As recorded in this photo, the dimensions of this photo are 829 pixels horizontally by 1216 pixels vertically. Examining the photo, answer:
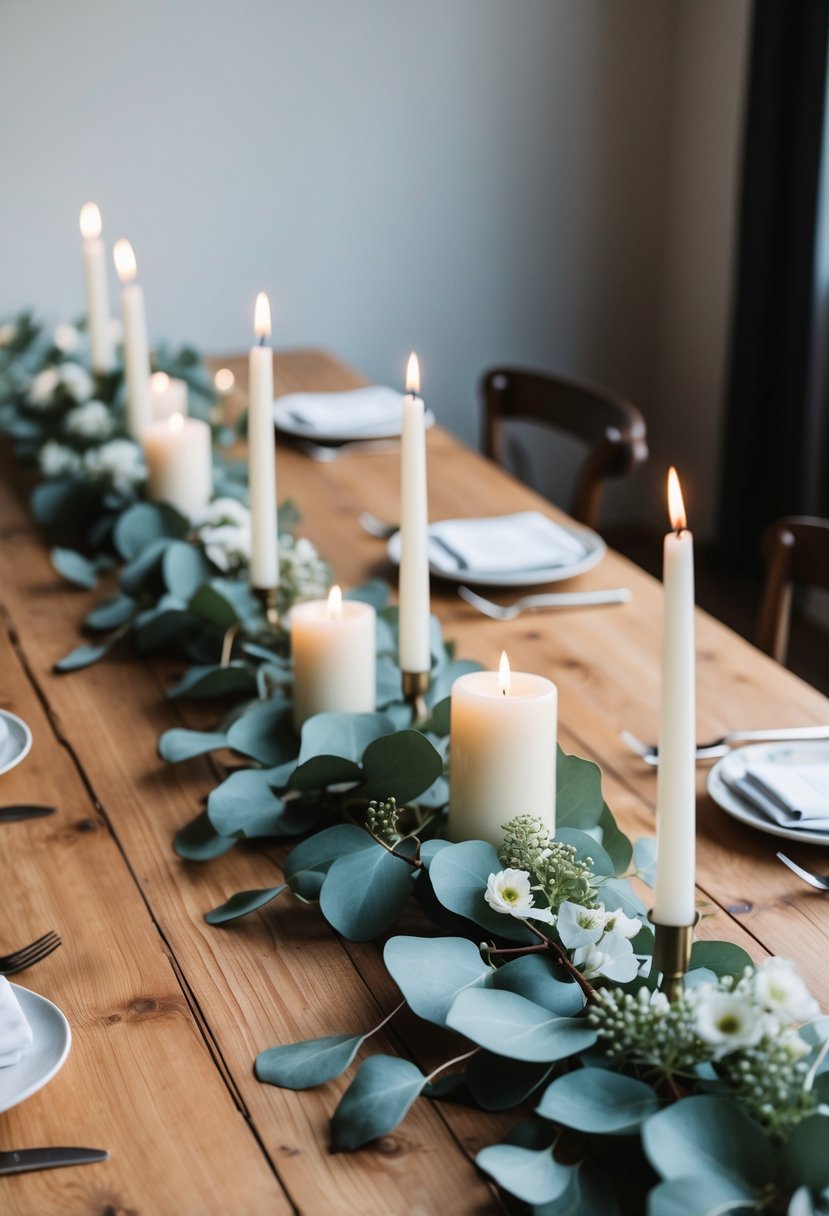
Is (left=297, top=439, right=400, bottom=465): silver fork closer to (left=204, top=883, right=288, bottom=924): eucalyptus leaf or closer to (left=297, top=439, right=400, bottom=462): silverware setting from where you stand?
(left=297, top=439, right=400, bottom=462): silverware setting

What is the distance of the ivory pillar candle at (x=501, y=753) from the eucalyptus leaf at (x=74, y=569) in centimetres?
83

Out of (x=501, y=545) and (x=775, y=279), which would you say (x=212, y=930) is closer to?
(x=501, y=545)

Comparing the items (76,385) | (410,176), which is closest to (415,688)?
(76,385)

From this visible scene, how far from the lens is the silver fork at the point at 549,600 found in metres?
1.62

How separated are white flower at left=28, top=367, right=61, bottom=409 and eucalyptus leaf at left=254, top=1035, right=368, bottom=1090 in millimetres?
1602

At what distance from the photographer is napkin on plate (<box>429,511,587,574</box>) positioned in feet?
5.52

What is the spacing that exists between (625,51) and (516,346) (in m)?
0.83

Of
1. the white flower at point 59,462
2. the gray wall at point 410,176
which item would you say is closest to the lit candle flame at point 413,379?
the white flower at point 59,462

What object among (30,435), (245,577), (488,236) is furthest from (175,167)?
Answer: (245,577)

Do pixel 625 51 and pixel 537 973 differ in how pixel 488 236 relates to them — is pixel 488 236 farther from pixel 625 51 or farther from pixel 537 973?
pixel 537 973

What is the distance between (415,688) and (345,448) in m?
1.16

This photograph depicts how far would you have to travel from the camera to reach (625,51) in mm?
3654

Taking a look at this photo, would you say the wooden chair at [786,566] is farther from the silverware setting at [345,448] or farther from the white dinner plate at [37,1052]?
the white dinner plate at [37,1052]

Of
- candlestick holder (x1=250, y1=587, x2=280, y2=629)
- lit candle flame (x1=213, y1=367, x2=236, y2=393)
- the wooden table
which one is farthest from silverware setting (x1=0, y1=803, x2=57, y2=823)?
lit candle flame (x1=213, y1=367, x2=236, y2=393)
